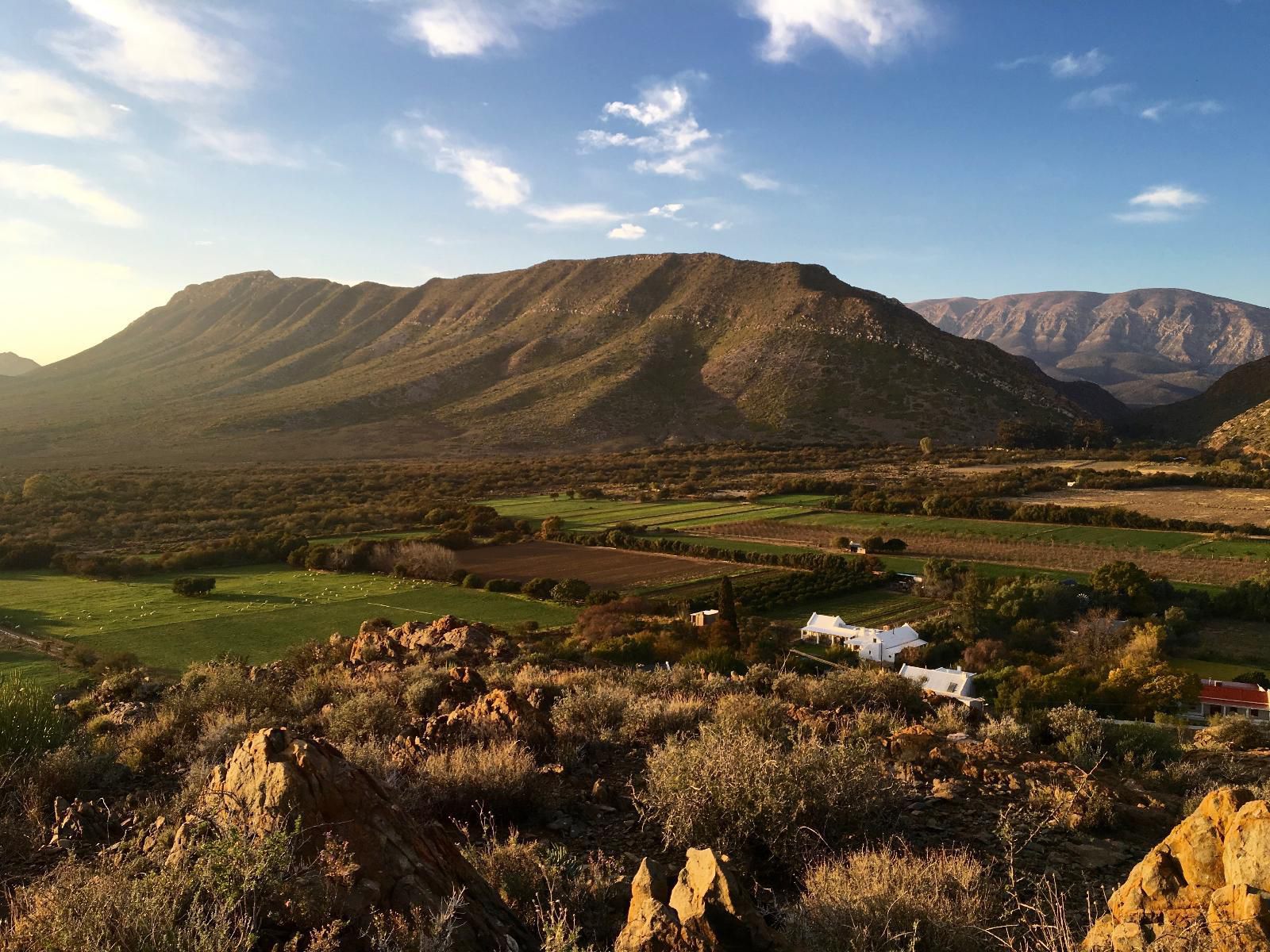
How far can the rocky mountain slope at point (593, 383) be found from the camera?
113312mm

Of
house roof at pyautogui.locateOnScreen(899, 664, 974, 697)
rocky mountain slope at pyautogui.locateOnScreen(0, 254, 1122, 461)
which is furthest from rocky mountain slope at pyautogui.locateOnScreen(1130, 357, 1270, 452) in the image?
house roof at pyautogui.locateOnScreen(899, 664, 974, 697)

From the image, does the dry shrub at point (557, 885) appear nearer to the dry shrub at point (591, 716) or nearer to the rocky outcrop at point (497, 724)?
the rocky outcrop at point (497, 724)

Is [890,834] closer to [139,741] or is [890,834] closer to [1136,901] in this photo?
[1136,901]

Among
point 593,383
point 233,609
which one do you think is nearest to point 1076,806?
point 233,609

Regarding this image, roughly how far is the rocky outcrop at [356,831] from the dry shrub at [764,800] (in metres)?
1.87

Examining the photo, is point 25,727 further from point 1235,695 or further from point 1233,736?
point 1235,695

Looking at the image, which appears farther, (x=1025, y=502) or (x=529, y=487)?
(x=529, y=487)

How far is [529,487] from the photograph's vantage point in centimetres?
7769

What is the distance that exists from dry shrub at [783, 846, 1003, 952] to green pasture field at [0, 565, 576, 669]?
20.6m

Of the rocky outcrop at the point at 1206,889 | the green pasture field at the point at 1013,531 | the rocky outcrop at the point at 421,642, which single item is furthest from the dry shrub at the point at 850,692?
the green pasture field at the point at 1013,531

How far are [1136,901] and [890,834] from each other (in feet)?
6.54

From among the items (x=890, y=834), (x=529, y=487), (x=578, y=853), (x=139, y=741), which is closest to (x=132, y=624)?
(x=139, y=741)

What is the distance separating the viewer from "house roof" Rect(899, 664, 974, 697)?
21781 mm

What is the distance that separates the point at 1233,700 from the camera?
70.2ft
